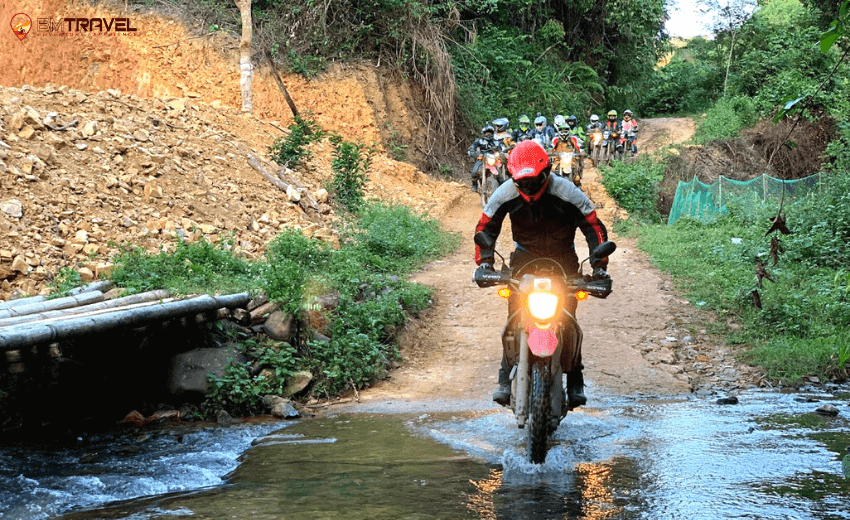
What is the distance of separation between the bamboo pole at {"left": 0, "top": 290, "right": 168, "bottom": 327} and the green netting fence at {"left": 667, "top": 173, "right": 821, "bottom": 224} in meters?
12.5

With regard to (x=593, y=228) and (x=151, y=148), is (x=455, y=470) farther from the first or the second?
(x=151, y=148)

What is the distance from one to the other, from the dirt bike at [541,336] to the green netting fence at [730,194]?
41.5 feet

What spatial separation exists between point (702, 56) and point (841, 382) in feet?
120

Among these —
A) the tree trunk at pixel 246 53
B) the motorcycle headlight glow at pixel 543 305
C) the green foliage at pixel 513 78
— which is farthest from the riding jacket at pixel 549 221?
the green foliage at pixel 513 78

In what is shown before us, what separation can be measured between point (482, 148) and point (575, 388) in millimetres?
14605

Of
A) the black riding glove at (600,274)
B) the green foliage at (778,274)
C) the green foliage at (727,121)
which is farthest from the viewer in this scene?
the green foliage at (727,121)

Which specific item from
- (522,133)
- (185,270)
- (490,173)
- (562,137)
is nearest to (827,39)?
(185,270)

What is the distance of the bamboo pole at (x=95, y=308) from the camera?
7074 mm

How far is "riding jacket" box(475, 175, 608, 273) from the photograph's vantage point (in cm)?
600

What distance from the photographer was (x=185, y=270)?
399 inches

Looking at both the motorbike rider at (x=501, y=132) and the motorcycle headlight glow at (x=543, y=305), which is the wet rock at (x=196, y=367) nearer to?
the motorcycle headlight glow at (x=543, y=305)

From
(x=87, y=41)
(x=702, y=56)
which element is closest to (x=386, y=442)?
(x=87, y=41)

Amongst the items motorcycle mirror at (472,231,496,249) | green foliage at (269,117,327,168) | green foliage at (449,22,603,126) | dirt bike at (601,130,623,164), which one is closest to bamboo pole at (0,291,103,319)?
motorcycle mirror at (472,231,496,249)

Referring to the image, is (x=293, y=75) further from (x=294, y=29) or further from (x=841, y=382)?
(x=841, y=382)
